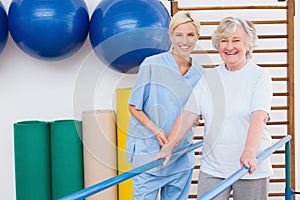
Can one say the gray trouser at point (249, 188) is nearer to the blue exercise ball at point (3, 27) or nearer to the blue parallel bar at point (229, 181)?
the blue parallel bar at point (229, 181)

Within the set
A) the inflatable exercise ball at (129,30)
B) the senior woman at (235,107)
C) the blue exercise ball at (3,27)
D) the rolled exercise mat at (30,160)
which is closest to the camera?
the senior woman at (235,107)

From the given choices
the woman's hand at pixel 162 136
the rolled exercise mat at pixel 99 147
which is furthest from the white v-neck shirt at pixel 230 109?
the rolled exercise mat at pixel 99 147

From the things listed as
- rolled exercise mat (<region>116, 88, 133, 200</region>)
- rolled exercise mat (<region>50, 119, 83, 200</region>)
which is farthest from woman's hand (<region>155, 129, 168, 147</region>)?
rolled exercise mat (<region>50, 119, 83, 200</region>)

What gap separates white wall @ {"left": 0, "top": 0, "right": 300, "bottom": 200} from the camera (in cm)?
327

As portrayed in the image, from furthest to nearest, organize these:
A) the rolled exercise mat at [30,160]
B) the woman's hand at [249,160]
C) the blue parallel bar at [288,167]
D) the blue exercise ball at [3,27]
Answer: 1. the rolled exercise mat at [30,160]
2. the blue exercise ball at [3,27]
3. the blue parallel bar at [288,167]
4. the woman's hand at [249,160]

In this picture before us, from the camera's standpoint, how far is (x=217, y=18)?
3404 millimetres

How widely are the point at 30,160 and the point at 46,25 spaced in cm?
84

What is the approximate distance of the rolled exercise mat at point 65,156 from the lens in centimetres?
304

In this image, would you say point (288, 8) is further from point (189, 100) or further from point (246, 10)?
point (189, 100)

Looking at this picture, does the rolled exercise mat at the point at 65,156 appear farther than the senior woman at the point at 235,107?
Yes

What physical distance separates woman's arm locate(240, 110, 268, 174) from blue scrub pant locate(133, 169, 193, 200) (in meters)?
0.54

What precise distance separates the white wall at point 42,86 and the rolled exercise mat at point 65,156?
0.24 metres

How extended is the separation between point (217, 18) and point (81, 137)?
1.24 metres

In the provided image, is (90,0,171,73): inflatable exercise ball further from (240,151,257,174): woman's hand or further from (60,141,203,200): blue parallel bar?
(240,151,257,174): woman's hand
